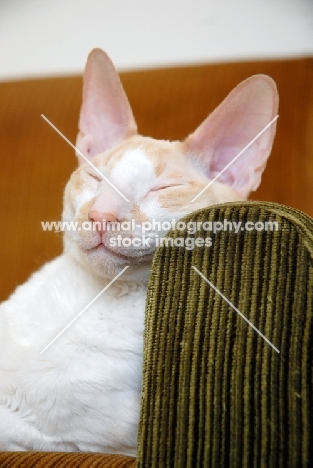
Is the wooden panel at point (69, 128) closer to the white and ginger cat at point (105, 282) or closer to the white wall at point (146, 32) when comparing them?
the white wall at point (146, 32)

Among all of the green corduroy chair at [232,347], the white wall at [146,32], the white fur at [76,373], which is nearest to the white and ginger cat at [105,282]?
the white fur at [76,373]

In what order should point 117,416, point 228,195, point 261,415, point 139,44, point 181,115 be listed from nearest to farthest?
1. point 261,415
2. point 117,416
3. point 228,195
4. point 181,115
5. point 139,44

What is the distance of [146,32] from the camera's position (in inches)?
53.8

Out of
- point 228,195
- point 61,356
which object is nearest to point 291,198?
point 228,195

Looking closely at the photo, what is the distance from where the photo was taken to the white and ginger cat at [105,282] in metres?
0.70

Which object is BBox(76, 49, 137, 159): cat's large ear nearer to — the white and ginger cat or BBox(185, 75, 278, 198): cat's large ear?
the white and ginger cat

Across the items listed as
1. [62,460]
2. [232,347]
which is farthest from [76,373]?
[232,347]

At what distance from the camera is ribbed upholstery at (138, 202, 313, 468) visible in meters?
0.45

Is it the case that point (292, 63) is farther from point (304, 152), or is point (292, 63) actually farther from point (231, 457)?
point (231, 457)

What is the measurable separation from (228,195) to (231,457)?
0.45 meters

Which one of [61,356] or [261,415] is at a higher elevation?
[261,415]

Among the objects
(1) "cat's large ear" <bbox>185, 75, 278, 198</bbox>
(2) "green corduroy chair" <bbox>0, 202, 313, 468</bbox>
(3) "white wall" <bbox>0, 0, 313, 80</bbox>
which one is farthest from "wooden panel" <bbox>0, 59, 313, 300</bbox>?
(2) "green corduroy chair" <bbox>0, 202, 313, 468</bbox>

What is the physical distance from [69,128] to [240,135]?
0.56m

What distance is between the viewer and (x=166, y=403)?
51cm
